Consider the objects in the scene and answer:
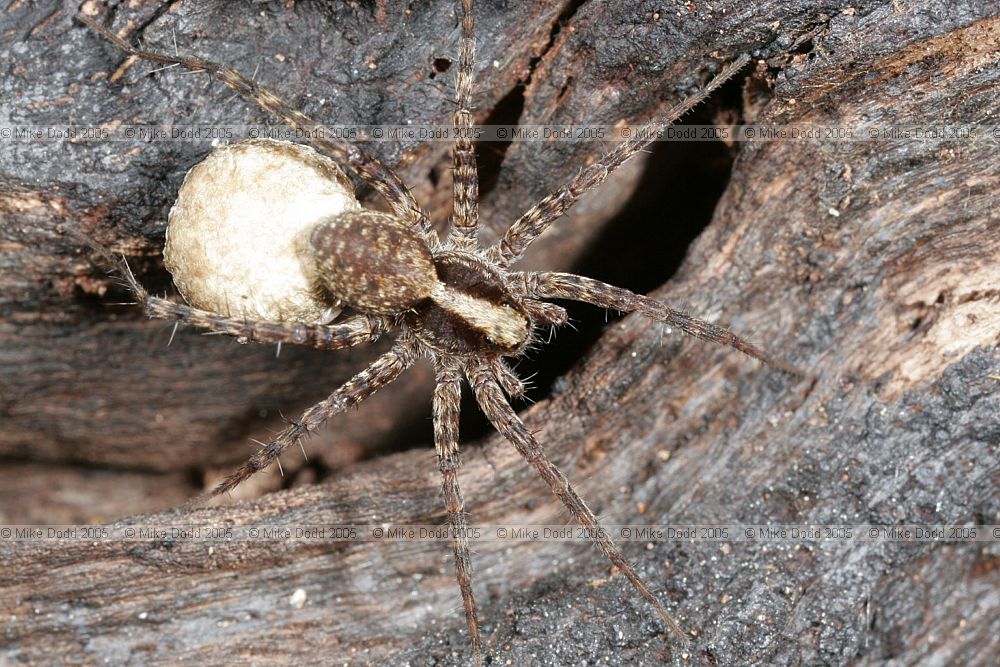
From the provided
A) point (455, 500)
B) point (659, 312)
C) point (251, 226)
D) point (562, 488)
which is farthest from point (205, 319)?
point (659, 312)

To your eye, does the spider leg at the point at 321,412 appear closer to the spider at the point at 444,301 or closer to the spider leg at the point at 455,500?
the spider at the point at 444,301

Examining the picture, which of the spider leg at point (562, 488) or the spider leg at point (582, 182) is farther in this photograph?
the spider leg at point (582, 182)

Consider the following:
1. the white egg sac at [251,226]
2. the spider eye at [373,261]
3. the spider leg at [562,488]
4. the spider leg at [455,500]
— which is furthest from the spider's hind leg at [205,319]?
the spider leg at [562,488]

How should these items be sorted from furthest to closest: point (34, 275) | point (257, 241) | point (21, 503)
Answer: point (21, 503) < point (34, 275) < point (257, 241)

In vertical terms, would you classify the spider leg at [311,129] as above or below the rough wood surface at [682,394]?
above

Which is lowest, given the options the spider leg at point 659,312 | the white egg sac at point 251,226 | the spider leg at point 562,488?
the spider leg at point 562,488

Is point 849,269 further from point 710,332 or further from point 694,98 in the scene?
point 694,98

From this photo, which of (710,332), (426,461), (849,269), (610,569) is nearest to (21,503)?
(426,461)
